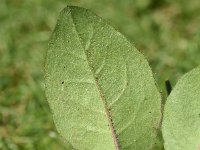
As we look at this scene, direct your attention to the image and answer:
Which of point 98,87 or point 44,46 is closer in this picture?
point 98,87

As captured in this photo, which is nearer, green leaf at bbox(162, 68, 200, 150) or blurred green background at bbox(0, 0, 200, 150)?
green leaf at bbox(162, 68, 200, 150)

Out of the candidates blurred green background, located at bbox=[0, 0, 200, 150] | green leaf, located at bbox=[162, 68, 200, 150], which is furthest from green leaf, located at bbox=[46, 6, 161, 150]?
blurred green background, located at bbox=[0, 0, 200, 150]

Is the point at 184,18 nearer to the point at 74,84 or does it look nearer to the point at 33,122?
the point at 33,122

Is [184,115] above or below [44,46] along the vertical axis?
above

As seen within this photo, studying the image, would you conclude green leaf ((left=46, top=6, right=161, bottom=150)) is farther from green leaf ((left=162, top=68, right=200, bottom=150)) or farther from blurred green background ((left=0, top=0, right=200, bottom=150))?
blurred green background ((left=0, top=0, right=200, bottom=150))

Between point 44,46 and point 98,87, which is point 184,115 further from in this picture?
point 44,46

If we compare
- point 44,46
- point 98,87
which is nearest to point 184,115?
point 98,87

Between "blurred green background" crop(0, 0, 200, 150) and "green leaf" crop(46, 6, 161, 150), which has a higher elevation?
"green leaf" crop(46, 6, 161, 150)
